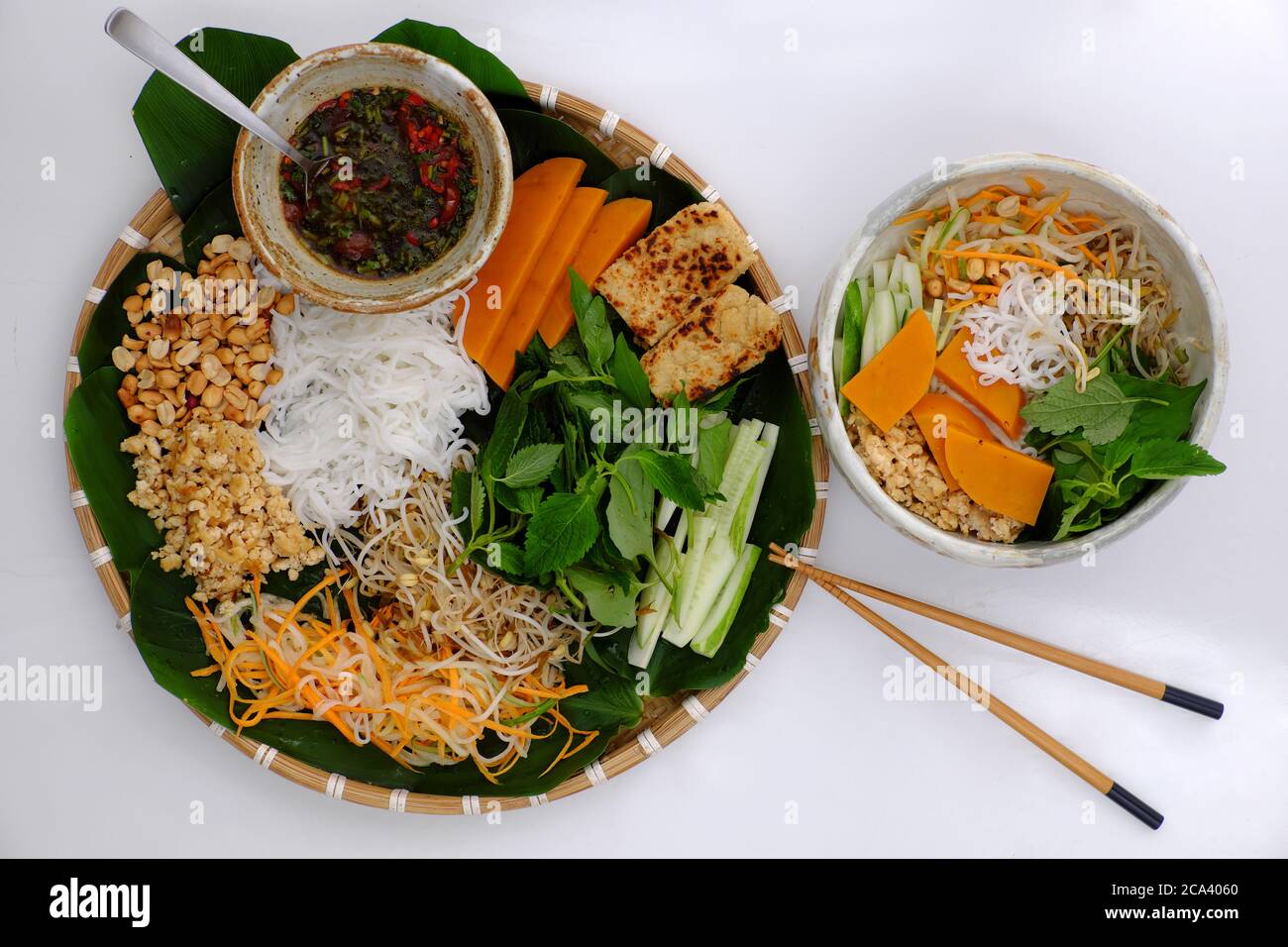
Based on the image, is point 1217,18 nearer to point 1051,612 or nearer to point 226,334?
point 1051,612

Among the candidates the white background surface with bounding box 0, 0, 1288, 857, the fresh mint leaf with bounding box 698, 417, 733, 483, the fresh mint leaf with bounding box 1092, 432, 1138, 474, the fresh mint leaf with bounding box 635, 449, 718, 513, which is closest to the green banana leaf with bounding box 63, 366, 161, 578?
the white background surface with bounding box 0, 0, 1288, 857

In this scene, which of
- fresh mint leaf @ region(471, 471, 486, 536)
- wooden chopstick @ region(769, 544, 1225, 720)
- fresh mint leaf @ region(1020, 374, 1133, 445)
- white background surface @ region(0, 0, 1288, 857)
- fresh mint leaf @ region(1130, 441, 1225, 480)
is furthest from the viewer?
white background surface @ region(0, 0, 1288, 857)

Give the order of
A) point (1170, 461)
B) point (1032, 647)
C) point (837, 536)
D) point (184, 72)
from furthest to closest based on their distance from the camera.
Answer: point (837, 536) < point (1032, 647) < point (1170, 461) < point (184, 72)

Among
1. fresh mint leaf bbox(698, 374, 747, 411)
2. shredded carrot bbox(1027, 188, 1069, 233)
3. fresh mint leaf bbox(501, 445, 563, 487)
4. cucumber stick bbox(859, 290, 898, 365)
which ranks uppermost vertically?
shredded carrot bbox(1027, 188, 1069, 233)

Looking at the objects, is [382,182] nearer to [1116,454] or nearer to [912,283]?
[912,283]

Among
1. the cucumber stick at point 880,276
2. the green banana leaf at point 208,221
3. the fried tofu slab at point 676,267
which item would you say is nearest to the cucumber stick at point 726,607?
the fried tofu slab at point 676,267

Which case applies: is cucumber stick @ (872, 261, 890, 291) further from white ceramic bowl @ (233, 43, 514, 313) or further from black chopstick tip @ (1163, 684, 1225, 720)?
black chopstick tip @ (1163, 684, 1225, 720)

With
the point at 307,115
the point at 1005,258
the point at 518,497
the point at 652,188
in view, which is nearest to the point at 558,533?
the point at 518,497

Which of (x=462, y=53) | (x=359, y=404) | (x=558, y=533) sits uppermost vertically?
(x=462, y=53)
